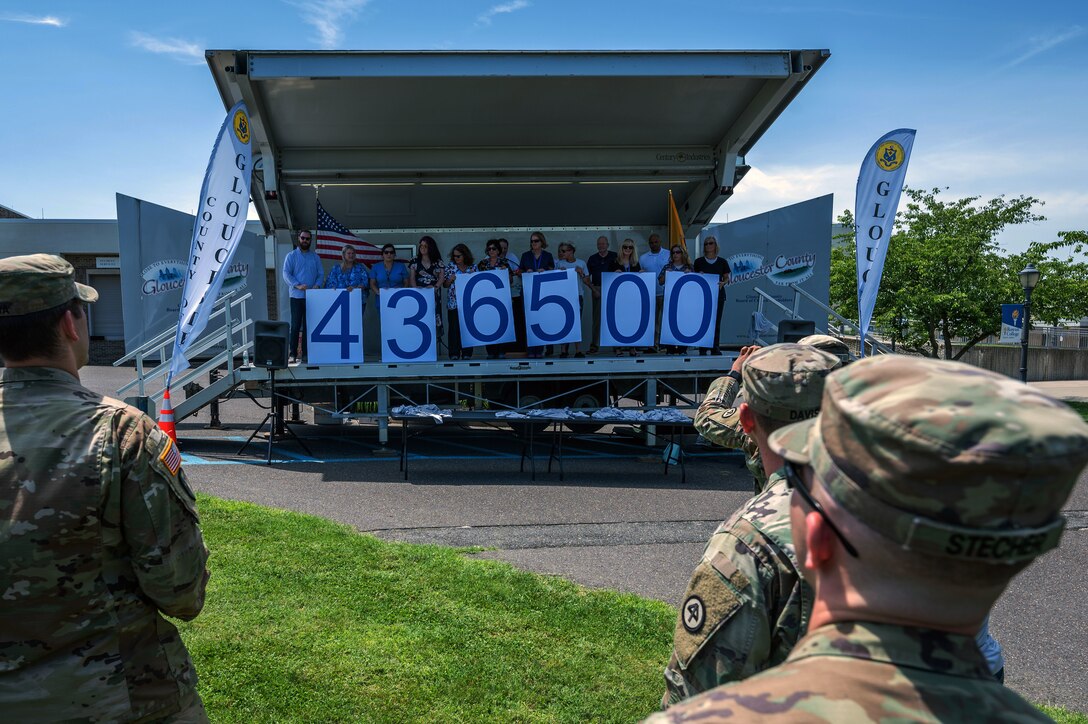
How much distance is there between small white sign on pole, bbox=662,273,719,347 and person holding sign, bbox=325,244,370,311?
4.51 metres

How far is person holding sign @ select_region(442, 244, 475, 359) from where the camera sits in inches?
441

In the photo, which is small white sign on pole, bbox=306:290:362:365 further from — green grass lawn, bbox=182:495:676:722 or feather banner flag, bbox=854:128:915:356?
feather banner flag, bbox=854:128:915:356

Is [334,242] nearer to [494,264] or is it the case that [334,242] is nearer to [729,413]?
[494,264]

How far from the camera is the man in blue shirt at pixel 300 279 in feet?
35.2

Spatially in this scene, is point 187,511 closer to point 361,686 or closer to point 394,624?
point 361,686

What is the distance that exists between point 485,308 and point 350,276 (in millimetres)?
2191

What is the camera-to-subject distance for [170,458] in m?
2.07

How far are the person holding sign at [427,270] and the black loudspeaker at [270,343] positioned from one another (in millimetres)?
2087

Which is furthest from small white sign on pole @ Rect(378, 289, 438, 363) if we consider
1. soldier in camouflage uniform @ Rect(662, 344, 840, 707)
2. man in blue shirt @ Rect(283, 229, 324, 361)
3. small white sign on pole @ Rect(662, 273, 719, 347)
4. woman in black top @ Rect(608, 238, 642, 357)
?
soldier in camouflage uniform @ Rect(662, 344, 840, 707)

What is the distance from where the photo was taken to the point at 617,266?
11.4 m

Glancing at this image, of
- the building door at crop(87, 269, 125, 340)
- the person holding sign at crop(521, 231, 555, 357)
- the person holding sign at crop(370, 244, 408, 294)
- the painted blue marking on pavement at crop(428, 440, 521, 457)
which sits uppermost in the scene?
the person holding sign at crop(521, 231, 555, 357)

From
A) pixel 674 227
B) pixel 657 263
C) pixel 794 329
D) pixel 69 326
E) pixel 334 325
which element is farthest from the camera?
pixel 674 227

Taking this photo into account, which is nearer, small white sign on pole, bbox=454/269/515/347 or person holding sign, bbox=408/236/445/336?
small white sign on pole, bbox=454/269/515/347

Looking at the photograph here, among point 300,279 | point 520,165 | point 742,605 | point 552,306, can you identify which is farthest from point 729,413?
point 520,165
